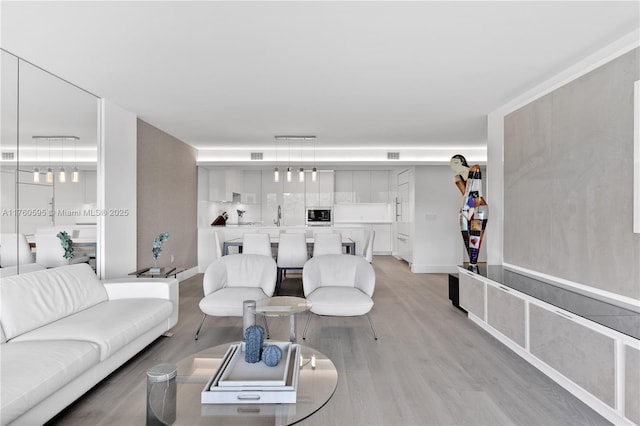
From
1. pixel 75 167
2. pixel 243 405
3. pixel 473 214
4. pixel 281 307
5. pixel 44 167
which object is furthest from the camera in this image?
pixel 473 214

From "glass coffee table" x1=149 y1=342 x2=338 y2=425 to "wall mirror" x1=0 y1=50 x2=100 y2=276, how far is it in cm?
215

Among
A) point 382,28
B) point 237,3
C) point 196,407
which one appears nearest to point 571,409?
point 196,407

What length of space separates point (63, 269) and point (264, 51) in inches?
101

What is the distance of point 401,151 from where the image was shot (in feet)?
22.2

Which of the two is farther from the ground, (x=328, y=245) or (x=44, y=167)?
(x=44, y=167)

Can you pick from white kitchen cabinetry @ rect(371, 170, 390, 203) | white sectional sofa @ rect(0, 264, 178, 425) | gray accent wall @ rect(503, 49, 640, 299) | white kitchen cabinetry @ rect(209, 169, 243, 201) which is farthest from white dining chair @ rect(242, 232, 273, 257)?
white kitchen cabinetry @ rect(371, 170, 390, 203)

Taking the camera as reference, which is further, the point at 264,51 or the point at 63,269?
the point at 63,269

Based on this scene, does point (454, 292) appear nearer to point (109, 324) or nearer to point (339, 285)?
point (339, 285)

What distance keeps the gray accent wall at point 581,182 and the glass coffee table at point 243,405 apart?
2.22 metres

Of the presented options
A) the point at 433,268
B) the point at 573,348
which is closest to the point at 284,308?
the point at 573,348

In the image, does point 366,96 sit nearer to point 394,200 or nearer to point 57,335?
point 57,335

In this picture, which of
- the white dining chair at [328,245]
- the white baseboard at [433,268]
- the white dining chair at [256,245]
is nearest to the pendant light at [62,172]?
the white dining chair at [256,245]

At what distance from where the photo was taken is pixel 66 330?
7.50 ft

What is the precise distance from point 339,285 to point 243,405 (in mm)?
2367
